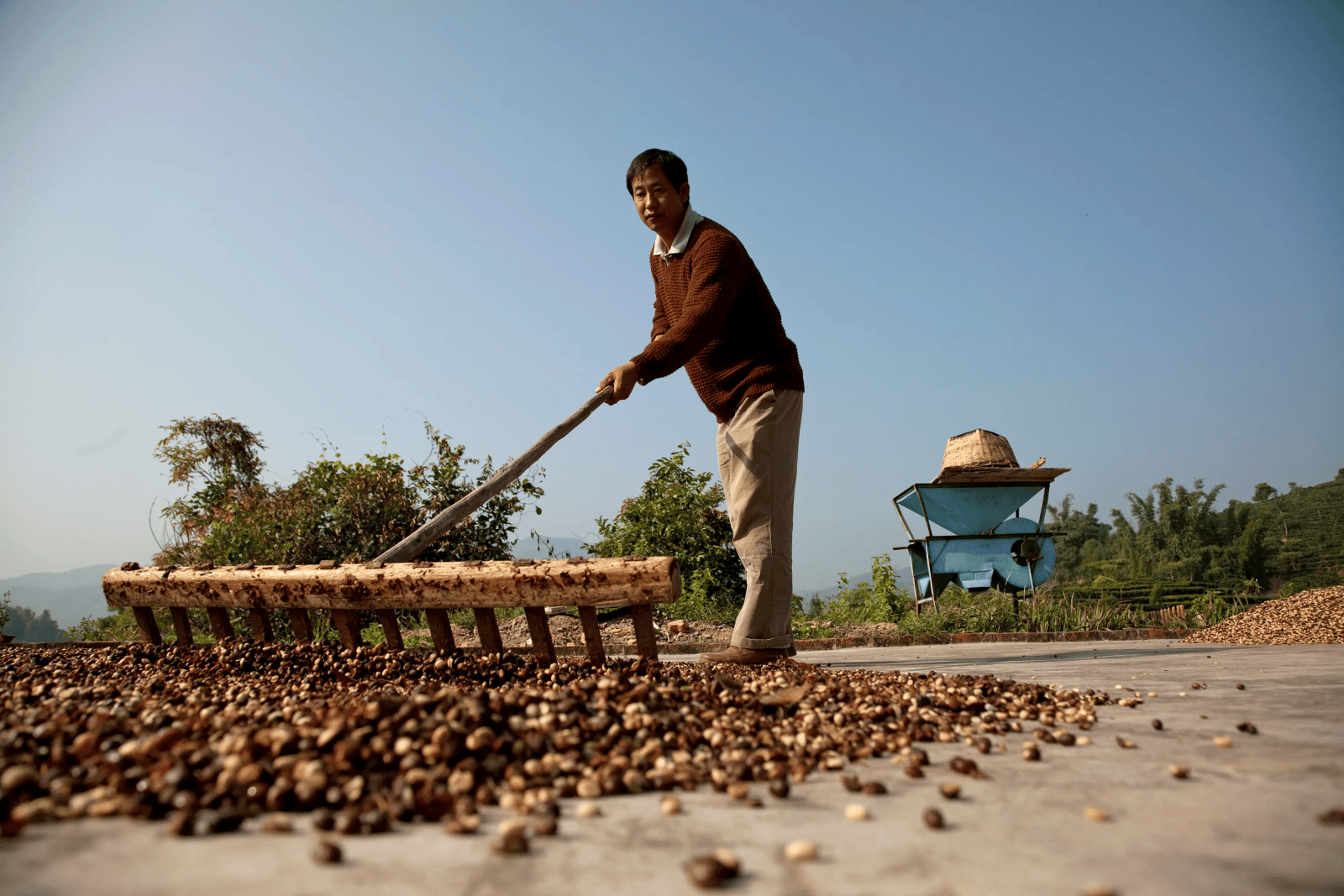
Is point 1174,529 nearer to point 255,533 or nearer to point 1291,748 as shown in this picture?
point 1291,748

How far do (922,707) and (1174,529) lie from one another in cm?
1286

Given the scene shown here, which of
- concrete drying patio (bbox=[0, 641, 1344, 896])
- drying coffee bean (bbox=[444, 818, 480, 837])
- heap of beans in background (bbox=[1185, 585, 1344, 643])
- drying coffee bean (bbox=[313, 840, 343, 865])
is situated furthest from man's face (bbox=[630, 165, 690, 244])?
heap of beans in background (bbox=[1185, 585, 1344, 643])

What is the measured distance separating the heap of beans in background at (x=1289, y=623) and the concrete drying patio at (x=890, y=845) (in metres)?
5.17

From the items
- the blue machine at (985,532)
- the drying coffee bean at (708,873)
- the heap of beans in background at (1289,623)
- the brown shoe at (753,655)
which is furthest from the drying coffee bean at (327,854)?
the blue machine at (985,532)

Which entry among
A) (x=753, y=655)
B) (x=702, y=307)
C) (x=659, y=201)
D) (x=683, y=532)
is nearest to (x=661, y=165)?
(x=659, y=201)

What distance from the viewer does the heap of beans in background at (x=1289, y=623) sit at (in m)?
5.60

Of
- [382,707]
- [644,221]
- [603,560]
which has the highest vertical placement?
[644,221]

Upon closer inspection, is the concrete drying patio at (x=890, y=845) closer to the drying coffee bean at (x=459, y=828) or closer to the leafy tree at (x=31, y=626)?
the drying coffee bean at (x=459, y=828)

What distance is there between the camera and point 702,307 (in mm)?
3432

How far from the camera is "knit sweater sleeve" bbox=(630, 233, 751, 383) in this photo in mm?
3377

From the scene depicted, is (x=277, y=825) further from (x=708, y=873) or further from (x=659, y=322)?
(x=659, y=322)

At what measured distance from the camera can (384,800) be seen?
1228mm

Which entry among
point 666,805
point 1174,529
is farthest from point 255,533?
point 1174,529

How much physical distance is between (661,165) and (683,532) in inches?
236
